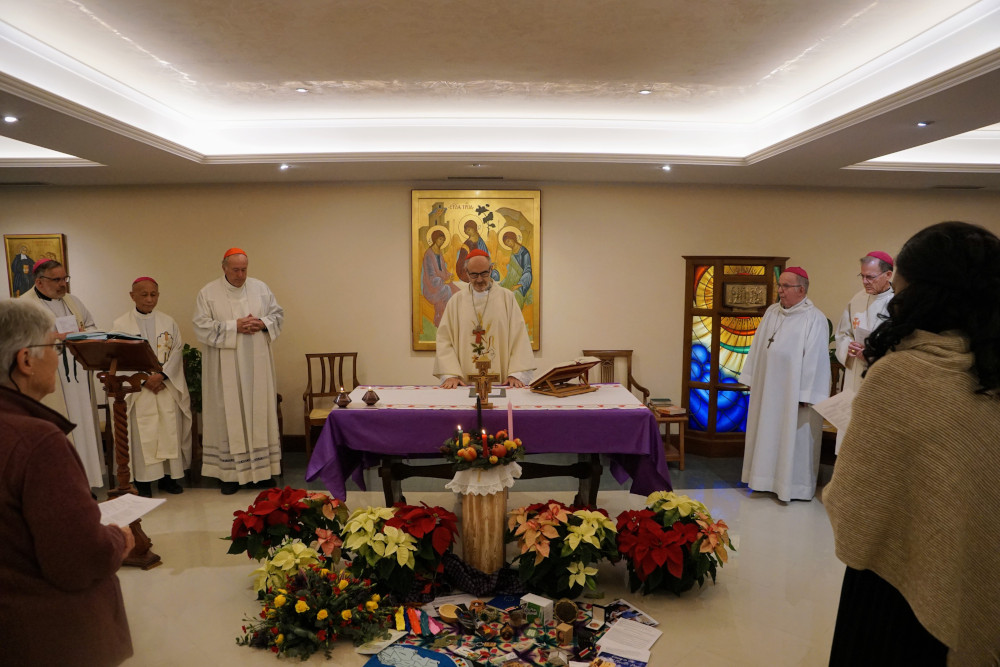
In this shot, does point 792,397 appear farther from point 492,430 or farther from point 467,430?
point 467,430

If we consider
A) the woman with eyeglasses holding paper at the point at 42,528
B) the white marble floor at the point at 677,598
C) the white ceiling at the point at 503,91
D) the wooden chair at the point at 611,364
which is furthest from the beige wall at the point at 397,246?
the woman with eyeglasses holding paper at the point at 42,528

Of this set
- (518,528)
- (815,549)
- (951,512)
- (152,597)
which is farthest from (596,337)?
(951,512)

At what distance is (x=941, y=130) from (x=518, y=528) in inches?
171

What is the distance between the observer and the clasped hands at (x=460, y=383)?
4869mm

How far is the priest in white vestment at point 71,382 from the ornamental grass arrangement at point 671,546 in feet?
15.5

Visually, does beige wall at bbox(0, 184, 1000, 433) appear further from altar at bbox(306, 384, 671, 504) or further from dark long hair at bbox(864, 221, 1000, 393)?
dark long hair at bbox(864, 221, 1000, 393)

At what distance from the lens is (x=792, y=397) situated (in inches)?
222

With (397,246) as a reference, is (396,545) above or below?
below

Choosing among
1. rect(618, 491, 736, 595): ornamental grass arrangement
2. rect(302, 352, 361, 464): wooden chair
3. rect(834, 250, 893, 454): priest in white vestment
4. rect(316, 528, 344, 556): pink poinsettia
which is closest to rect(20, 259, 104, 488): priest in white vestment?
rect(302, 352, 361, 464): wooden chair

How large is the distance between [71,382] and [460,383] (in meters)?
3.51

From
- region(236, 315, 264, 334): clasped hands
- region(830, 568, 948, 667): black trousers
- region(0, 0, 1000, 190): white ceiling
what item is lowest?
region(830, 568, 948, 667): black trousers

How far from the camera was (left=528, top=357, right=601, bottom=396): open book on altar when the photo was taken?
4.56 m

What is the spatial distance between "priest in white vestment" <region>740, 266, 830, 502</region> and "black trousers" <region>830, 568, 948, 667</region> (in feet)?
11.9

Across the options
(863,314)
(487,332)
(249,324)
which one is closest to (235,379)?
(249,324)
